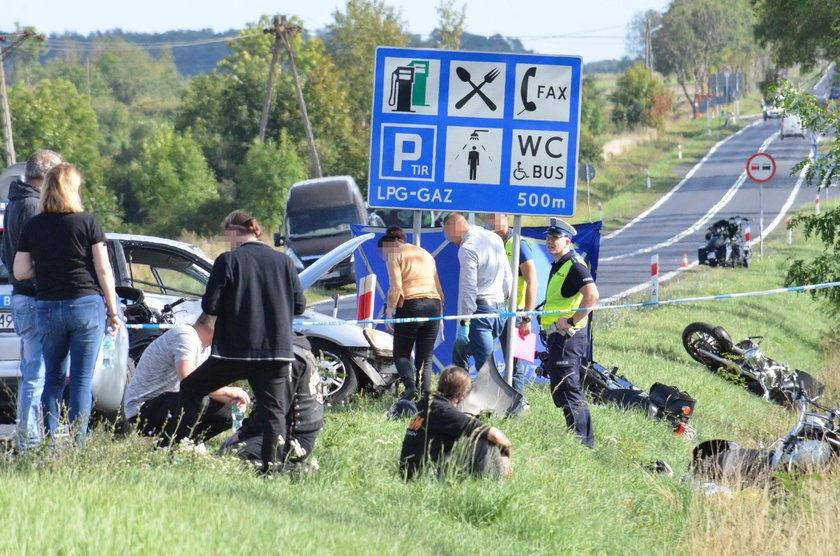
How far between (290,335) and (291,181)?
127 ft

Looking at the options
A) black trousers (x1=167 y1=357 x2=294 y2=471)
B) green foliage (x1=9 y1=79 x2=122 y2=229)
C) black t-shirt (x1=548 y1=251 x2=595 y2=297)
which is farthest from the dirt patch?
black trousers (x1=167 y1=357 x2=294 y2=471)

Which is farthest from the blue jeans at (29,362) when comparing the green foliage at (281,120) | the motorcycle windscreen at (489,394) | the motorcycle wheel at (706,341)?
the green foliage at (281,120)

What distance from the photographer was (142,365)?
7.13m

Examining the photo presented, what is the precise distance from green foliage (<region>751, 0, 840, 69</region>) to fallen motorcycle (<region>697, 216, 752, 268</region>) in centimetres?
454

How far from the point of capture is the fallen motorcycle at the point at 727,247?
2677cm

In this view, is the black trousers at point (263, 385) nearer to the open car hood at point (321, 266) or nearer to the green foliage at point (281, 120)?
the open car hood at point (321, 266)

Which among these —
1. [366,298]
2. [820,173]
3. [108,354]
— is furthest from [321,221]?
[108,354]

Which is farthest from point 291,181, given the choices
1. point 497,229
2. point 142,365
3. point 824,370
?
point 142,365

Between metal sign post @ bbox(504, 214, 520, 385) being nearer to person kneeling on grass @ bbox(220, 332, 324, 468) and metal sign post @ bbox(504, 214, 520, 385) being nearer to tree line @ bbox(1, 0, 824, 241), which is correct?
person kneeling on grass @ bbox(220, 332, 324, 468)

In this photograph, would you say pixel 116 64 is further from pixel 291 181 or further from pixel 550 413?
pixel 550 413

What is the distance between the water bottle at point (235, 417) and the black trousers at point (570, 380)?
8.80ft

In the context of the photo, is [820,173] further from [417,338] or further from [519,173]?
[417,338]

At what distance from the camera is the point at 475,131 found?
31.1ft

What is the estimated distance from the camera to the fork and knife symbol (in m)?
9.45
